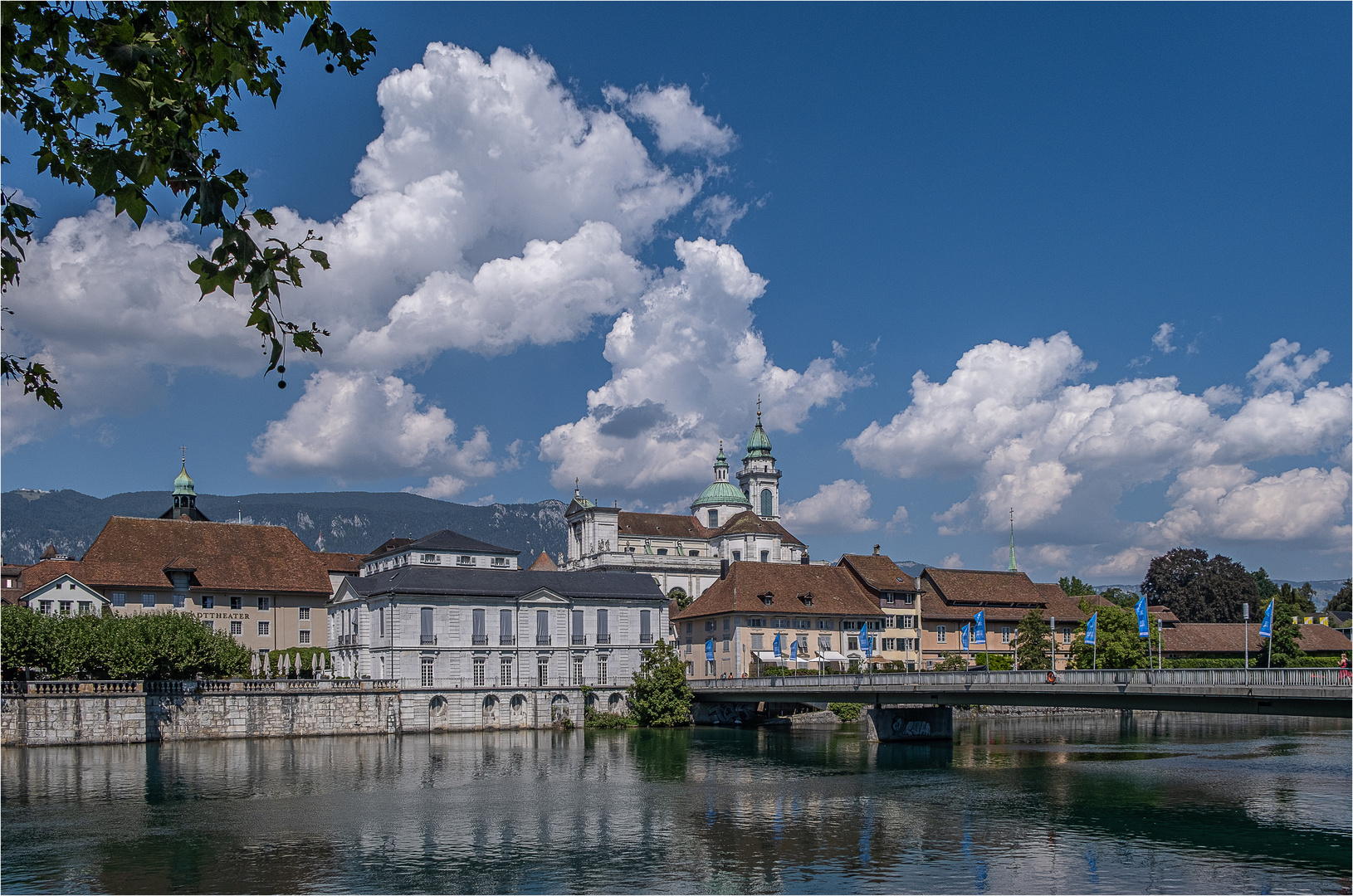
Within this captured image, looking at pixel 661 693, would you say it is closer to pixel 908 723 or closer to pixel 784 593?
pixel 908 723

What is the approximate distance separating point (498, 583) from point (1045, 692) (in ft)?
140

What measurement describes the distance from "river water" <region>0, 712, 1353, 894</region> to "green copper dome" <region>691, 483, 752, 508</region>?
108686 mm

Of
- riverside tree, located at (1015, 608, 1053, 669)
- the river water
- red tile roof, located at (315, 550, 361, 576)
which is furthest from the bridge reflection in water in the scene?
red tile roof, located at (315, 550, 361, 576)

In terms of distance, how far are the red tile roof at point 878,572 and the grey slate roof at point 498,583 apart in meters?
25.5

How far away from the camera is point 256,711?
71.2m

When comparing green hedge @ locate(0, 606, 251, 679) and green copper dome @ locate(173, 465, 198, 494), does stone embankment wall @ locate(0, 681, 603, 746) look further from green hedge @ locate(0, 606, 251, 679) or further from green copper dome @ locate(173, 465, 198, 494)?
green copper dome @ locate(173, 465, 198, 494)

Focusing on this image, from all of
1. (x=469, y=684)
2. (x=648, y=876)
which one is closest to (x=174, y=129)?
(x=648, y=876)

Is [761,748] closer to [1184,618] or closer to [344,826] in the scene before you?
[344,826]

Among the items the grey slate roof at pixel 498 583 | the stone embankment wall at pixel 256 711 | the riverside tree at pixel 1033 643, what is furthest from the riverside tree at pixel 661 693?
the riverside tree at pixel 1033 643

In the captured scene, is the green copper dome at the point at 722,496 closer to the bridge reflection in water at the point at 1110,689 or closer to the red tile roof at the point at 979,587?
the red tile roof at the point at 979,587

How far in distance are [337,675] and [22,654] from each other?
74.5 feet

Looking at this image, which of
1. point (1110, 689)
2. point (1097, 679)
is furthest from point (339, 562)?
point (1110, 689)

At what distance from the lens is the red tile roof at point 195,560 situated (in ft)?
283

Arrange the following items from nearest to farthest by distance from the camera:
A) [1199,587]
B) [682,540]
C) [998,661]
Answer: [998,661] < [1199,587] < [682,540]
